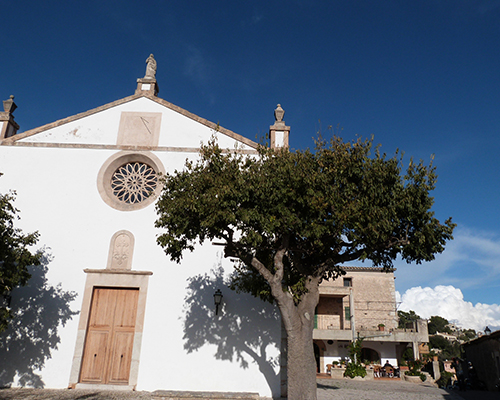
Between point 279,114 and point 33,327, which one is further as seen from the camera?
point 279,114

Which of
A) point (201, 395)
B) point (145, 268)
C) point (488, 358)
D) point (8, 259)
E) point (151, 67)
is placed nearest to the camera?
point (201, 395)

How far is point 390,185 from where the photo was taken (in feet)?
26.5

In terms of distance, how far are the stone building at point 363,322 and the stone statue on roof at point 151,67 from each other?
18.4 metres

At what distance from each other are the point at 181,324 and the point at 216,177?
4.55 metres

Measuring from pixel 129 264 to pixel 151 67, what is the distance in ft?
22.3

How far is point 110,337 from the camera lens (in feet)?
34.1

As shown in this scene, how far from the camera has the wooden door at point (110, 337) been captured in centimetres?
1009

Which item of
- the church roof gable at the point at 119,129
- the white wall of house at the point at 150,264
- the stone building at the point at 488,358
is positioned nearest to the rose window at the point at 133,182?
the white wall of house at the point at 150,264

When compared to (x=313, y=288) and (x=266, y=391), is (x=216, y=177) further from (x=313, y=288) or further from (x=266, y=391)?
(x=266, y=391)

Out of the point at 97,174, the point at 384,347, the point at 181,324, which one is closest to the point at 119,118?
the point at 97,174

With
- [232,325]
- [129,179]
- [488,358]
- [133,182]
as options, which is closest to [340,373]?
[488,358]

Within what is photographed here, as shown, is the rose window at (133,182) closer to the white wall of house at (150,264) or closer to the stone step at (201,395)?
the white wall of house at (150,264)

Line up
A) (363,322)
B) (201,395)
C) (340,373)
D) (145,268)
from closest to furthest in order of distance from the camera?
(201,395), (145,268), (340,373), (363,322)

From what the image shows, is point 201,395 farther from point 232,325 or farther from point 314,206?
point 314,206
